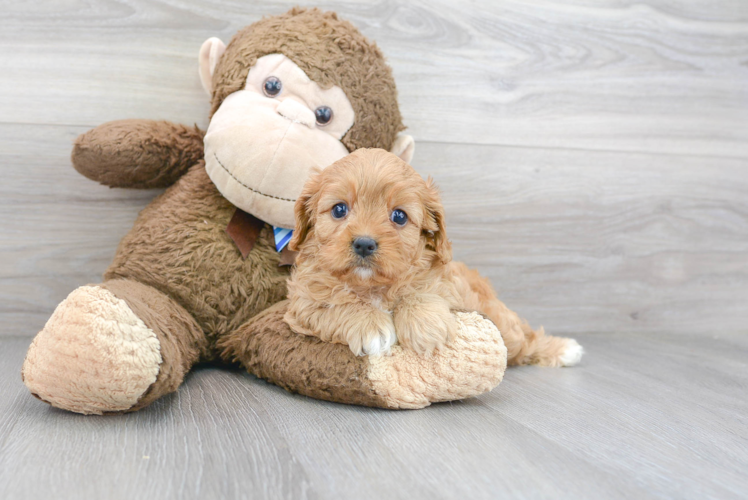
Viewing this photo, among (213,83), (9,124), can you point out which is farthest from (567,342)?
(9,124)

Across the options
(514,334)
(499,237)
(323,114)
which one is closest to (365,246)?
(323,114)

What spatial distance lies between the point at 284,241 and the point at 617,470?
798 mm

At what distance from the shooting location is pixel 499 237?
5.85ft

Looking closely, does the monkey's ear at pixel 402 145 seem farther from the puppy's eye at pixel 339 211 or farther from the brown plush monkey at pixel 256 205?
the puppy's eye at pixel 339 211

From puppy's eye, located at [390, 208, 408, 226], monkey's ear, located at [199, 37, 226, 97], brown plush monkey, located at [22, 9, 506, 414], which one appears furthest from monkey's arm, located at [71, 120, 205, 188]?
puppy's eye, located at [390, 208, 408, 226]

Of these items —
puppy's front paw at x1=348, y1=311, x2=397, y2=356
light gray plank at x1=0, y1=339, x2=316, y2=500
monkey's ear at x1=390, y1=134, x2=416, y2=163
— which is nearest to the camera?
light gray plank at x1=0, y1=339, x2=316, y2=500

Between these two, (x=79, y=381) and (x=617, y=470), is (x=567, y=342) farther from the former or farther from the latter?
(x=79, y=381)

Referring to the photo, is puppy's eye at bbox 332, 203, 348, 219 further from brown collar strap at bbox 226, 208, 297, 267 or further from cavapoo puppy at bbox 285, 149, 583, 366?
brown collar strap at bbox 226, 208, 297, 267

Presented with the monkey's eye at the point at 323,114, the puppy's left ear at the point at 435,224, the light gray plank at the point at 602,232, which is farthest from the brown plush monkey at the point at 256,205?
the light gray plank at the point at 602,232

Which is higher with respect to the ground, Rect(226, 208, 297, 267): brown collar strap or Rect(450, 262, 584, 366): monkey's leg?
Rect(226, 208, 297, 267): brown collar strap

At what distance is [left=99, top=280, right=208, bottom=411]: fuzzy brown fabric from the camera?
3.14ft

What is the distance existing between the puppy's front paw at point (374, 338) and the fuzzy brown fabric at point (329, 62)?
1.39ft

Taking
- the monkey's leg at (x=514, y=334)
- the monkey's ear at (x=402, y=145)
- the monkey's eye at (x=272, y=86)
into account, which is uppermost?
the monkey's eye at (x=272, y=86)

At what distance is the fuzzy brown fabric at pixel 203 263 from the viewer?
1241mm
